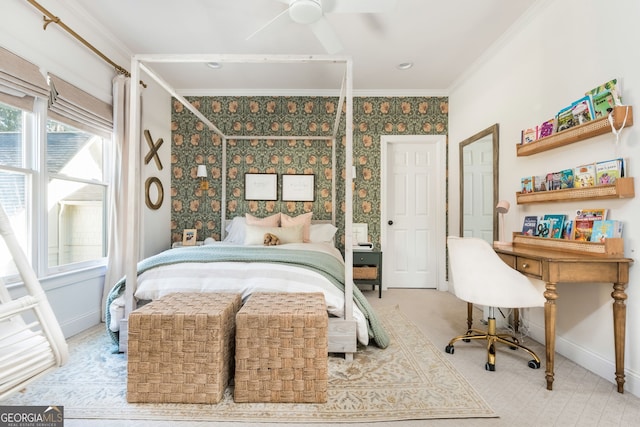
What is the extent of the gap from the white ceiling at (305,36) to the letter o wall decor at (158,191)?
1.27m

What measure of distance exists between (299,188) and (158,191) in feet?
5.78

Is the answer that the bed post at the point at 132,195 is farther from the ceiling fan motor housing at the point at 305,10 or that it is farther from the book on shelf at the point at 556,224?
the book on shelf at the point at 556,224

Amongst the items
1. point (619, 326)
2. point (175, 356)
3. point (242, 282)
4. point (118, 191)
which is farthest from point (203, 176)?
point (619, 326)

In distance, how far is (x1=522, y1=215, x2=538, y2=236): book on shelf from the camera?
2.49 meters

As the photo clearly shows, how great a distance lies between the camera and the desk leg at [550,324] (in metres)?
1.79

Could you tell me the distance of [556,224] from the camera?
2.26 metres

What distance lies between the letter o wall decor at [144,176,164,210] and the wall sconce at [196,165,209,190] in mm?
475

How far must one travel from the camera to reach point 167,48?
327 cm

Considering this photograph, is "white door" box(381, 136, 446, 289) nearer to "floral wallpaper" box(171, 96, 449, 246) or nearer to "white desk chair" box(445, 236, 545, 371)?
"floral wallpaper" box(171, 96, 449, 246)

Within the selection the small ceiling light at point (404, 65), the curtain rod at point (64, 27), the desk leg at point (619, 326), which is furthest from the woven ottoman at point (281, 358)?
the small ceiling light at point (404, 65)

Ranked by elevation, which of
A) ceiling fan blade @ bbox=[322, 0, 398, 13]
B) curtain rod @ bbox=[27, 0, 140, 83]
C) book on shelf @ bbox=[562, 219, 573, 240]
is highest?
curtain rod @ bbox=[27, 0, 140, 83]

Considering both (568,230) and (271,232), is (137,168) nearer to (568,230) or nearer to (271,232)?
(271,232)

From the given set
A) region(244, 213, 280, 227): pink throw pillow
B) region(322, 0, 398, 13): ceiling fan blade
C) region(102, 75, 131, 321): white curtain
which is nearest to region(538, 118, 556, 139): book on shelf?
region(322, 0, 398, 13): ceiling fan blade

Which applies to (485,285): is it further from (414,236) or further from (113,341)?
(113,341)
